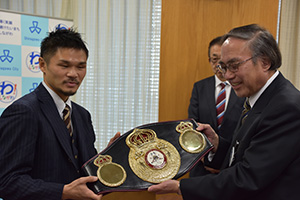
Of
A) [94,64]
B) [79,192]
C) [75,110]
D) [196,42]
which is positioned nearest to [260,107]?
[79,192]

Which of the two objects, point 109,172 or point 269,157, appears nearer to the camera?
point 269,157

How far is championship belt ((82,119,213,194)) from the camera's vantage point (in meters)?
1.29

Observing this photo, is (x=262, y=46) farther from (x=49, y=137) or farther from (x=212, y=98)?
(x=49, y=137)

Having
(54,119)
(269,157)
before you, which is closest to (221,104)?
Answer: (269,157)

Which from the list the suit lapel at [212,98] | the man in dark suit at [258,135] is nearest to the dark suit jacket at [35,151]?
the man in dark suit at [258,135]

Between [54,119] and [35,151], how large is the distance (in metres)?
0.19

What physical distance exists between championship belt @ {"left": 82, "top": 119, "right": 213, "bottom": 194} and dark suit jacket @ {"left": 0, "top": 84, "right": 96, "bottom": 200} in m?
0.15

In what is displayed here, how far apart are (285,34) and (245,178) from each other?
3258 mm

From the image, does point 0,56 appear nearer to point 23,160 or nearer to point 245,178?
point 23,160

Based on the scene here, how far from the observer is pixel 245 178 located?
3.67ft

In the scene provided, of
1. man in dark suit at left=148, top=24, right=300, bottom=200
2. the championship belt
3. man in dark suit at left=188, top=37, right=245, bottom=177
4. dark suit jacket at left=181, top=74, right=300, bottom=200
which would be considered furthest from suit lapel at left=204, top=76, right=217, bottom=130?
dark suit jacket at left=181, top=74, right=300, bottom=200

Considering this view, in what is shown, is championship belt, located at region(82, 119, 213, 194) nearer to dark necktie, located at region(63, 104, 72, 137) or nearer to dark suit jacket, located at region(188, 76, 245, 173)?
dark necktie, located at region(63, 104, 72, 137)

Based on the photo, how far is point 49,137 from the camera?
125 centimetres

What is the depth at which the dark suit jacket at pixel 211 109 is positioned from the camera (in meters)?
2.02
